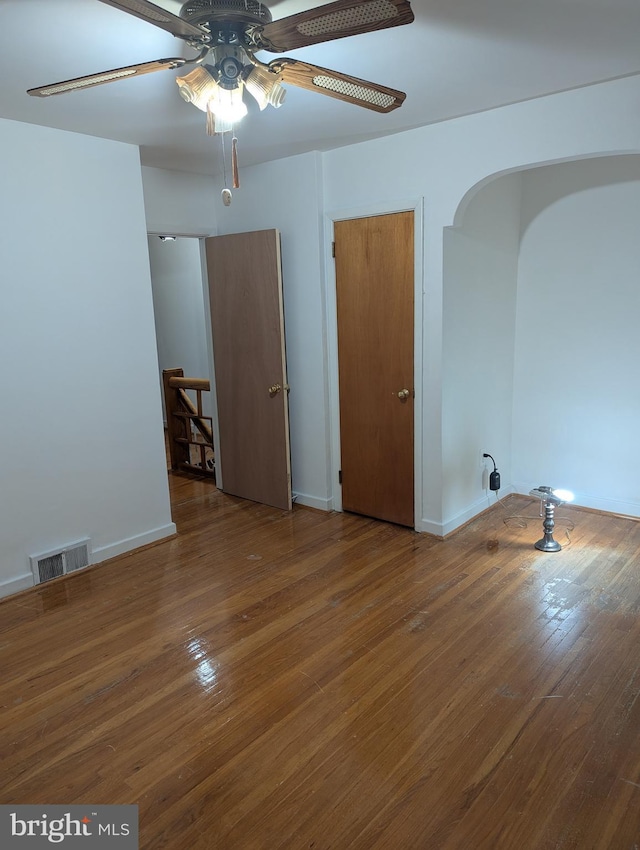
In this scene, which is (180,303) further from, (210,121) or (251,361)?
(210,121)

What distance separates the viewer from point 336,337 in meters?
4.14

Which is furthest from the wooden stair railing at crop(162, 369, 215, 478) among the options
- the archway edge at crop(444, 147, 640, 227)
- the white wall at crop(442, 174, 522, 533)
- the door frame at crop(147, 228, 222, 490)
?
the archway edge at crop(444, 147, 640, 227)

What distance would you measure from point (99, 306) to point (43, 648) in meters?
1.86

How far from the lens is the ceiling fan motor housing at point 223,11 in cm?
179

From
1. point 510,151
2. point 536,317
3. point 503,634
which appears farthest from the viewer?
point 536,317

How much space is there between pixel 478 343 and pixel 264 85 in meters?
2.36

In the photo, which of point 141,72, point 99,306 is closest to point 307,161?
point 99,306

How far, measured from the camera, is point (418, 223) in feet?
11.7

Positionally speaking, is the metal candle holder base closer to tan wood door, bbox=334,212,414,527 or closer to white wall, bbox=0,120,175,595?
tan wood door, bbox=334,212,414,527

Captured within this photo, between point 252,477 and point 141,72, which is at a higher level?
point 141,72

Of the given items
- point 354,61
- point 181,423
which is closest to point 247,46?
point 354,61

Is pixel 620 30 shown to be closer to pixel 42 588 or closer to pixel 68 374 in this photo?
pixel 68 374

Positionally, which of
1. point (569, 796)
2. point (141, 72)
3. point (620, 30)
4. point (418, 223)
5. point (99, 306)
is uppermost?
point (620, 30)

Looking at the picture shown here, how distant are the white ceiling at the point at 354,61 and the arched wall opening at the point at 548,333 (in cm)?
86
